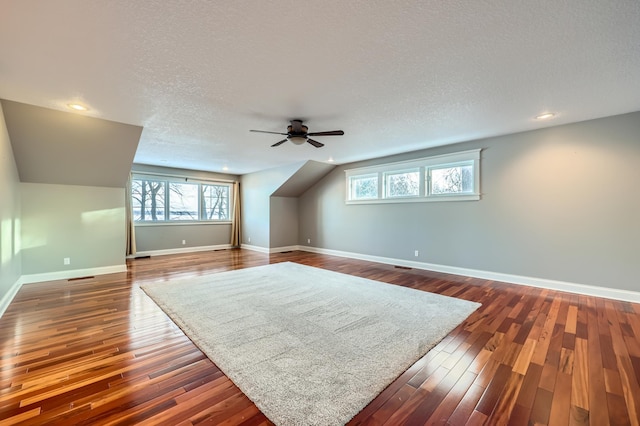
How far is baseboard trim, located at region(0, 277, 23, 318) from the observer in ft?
10.2

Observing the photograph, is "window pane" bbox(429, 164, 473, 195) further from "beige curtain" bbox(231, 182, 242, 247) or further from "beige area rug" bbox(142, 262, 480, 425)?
Result: "beige curtain" bbox(231, 182, 242, 247)

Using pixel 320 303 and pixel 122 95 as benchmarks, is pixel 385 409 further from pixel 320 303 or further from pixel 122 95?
pixel 122 95

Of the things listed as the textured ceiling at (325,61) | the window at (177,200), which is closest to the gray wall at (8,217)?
the textured ceiling at (325,61)

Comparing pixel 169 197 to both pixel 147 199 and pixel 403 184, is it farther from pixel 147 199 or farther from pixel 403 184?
pixel 403 184

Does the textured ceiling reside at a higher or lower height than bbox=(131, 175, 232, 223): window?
higher

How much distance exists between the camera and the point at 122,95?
9.71 feet

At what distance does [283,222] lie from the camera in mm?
8070

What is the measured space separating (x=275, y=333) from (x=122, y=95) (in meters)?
3.12

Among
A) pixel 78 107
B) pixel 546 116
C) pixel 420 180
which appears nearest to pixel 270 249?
pixel 420 180

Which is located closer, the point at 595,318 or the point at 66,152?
the point at 595,318

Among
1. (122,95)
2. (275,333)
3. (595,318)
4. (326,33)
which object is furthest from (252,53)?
(595,318)

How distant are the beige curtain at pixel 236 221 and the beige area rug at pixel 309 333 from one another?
4.19 m

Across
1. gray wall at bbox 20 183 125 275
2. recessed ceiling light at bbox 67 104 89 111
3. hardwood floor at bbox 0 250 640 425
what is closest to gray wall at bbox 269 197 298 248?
gray wall at bbox 20 183 125 275

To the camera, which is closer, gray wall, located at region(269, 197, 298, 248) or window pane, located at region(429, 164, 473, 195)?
window pane, located at region(429, 164, 473, 195)
